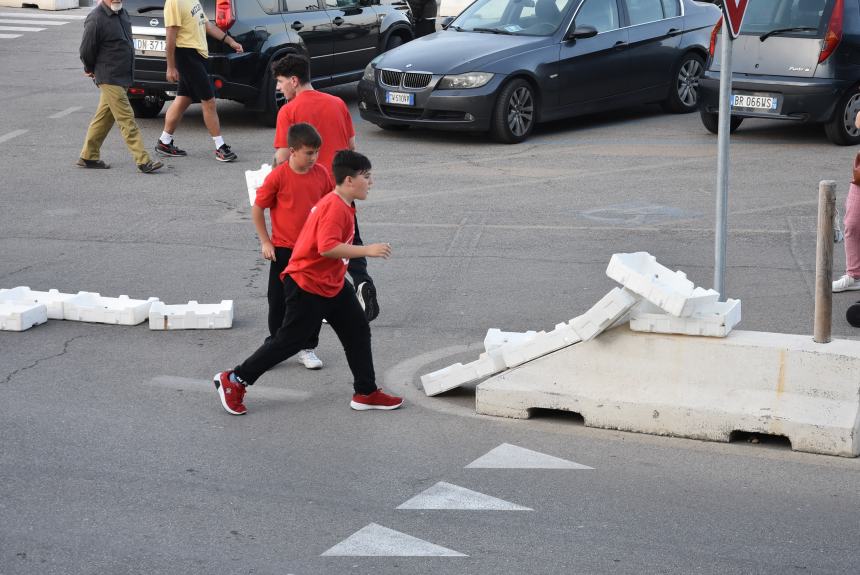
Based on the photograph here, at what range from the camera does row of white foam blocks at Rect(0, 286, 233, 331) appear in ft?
28.0

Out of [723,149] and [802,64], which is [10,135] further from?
[723,149]

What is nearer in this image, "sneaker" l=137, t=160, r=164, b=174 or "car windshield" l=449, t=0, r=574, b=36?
"sneaker" l=137, t=160, r=164, b=174

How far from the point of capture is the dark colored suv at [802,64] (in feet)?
46.0

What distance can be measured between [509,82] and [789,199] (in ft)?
12.8

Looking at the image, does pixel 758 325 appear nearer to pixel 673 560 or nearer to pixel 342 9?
pixel 673 560

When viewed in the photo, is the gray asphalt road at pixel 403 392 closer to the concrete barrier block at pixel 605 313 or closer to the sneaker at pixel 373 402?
the sneaker at pixel 373 402

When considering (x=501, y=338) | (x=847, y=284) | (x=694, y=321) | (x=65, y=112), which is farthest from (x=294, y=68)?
(x=65, y=112)

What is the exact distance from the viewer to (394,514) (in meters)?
5.63

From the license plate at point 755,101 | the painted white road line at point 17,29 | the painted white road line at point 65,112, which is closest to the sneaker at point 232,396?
the license plate at point 755,101

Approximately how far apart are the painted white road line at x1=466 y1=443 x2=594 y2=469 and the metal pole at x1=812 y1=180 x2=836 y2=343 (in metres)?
1.38

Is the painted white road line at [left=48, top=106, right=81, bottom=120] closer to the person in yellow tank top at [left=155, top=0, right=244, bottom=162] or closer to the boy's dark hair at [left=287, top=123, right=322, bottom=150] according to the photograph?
the person in yellow tank top at [left=155, top=0, right=244, bottom=162]

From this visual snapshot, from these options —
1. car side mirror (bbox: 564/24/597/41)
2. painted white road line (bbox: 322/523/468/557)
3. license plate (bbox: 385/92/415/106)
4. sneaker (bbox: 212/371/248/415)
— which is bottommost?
painted white road line (bbox: 322/523/468/557)

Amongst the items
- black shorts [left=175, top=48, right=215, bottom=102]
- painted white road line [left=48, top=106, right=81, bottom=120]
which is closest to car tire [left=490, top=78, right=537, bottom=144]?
black shorts [left=175, top=48, right=215, bottom=102]

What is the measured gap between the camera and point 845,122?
1435 cm
